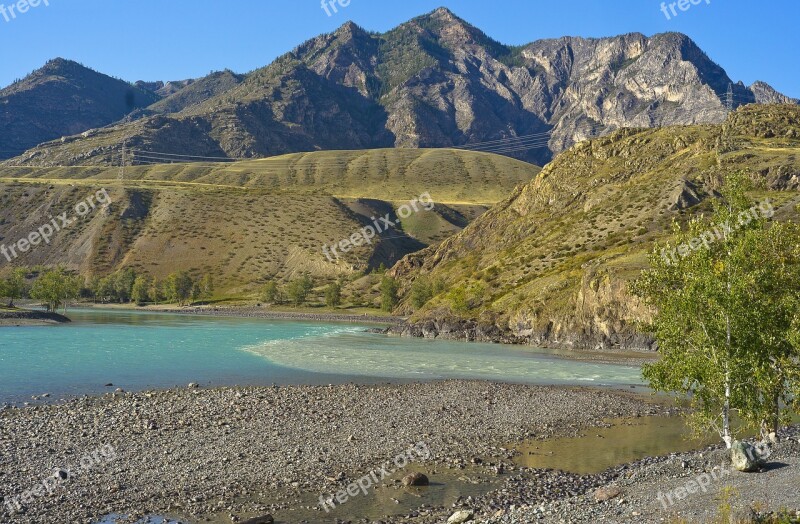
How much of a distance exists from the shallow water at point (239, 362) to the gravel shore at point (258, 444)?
293 inches

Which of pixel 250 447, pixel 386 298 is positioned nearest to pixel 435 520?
pixel 250 447

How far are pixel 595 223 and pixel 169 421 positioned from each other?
350 ft

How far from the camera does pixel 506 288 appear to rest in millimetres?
110812

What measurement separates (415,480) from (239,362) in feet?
140

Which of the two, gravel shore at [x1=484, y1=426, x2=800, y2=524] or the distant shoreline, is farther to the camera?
the distant shoreline

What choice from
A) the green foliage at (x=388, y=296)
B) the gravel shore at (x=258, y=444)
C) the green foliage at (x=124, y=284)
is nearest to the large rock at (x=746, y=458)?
the gravel shore at (x=258, y=444)

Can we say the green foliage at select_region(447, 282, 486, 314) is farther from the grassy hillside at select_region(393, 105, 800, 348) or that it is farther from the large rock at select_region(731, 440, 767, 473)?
the large rock at select_region(731, 440, 767, 473)

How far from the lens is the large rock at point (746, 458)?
2134 centimetres

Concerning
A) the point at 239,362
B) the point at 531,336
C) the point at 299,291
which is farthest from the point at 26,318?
the point at 531,336

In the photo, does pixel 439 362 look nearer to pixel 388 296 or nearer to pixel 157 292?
pixel 388 296

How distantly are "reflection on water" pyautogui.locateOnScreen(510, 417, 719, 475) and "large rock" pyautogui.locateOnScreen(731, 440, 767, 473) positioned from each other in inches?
227

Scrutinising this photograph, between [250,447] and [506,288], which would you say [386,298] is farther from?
[250,447]

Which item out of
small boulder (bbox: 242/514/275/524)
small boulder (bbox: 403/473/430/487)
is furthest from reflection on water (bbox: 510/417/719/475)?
small boulder (bbox: 242/514/275/524)

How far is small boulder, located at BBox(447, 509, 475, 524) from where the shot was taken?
19.2m
